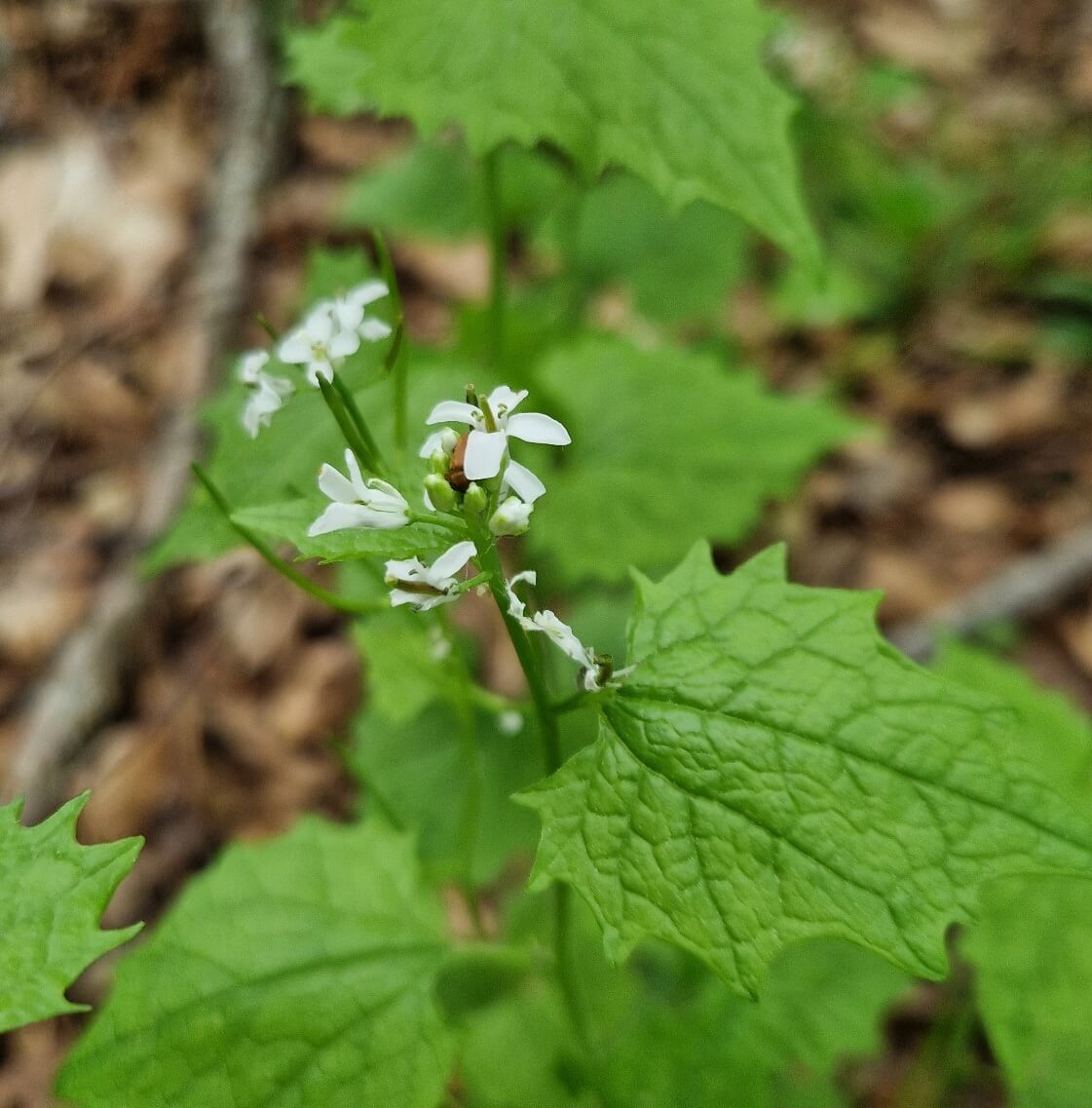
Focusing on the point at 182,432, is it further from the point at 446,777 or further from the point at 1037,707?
the point at 1037,707

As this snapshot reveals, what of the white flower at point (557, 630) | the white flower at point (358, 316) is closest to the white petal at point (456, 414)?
the white flower at point (557, 630)

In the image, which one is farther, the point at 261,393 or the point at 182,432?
the point at 182,432

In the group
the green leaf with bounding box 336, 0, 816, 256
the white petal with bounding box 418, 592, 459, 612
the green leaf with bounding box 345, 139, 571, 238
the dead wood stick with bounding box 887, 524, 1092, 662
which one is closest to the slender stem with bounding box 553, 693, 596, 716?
the white petal with bounding box 418, 592, 459, 612

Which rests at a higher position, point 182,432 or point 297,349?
point 297,349

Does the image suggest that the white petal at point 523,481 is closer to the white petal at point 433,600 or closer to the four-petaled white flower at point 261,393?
the white petal at point 433,600

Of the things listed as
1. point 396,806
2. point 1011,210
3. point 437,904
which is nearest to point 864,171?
point 1011,210

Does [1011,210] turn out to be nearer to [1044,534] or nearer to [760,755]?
[1044,534]

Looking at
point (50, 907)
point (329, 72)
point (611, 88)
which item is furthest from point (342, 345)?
point (329, 72)
